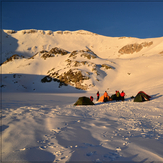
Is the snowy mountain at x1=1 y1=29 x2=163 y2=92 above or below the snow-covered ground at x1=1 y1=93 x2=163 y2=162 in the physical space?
above

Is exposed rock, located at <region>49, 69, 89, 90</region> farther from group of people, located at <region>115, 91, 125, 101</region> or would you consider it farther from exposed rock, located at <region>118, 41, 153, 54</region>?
exposed rock, located at <region>118, 41, 153, 54</region>

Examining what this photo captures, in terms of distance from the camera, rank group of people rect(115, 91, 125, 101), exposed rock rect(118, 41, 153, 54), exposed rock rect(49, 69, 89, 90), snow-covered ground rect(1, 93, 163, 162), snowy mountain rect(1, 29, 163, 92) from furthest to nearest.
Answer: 1. exposed rock rect(118, 41, 153, 54)
2. exposed rock rect(49, 69, 89, 90)
3. snowy mountain rect(1, 29, 163, 92)
4. group of people rect(115, 91, 125, 101)
5. snow-covered ground rect(1, 93, 163, 162)

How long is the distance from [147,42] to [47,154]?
326ft

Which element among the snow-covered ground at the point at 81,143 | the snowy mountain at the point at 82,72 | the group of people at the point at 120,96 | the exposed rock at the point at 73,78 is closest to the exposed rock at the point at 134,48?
the snowy mountain at the point at 82,72

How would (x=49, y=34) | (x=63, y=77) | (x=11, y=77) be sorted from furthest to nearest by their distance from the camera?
(x=49, y=34)
(x=11, y=77)
(x=63, y=77)

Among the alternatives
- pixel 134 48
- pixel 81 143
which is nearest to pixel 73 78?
pixel 81 143

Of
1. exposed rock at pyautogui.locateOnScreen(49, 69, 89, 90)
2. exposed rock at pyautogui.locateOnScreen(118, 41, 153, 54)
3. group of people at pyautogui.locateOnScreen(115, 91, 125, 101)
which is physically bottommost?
group of people at pyautogui.locateOnScreen(115, 91, 125, 101)

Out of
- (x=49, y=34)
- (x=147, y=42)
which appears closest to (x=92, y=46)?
(x=147, y=42)

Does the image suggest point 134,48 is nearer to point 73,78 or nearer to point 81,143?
point 73,78

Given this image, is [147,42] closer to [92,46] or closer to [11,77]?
[92,46]

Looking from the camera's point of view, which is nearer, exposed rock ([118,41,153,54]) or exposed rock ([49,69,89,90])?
exposed rock ([49,69,89,90])

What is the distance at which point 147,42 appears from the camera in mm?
85125

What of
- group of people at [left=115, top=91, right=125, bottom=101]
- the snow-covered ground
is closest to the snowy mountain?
group of people at [left=115, top=91, right=125, bottom=101]

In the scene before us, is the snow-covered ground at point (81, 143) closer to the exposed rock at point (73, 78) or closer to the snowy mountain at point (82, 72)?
the snowy mountain at point (82, 72)
